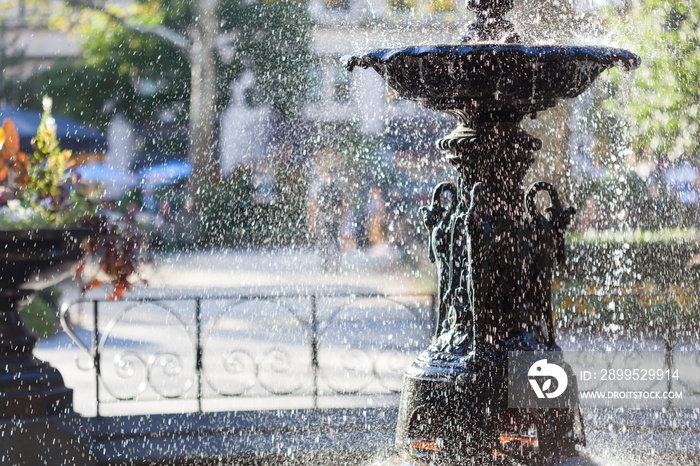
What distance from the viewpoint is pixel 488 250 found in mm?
3514

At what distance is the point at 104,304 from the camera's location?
41.0 feet

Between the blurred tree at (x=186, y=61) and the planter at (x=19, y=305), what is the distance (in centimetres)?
1698

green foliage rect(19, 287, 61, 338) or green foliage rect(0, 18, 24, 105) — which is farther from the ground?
green foliage rect(0, 18, 24, 105)

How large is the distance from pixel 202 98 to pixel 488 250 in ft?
72.0

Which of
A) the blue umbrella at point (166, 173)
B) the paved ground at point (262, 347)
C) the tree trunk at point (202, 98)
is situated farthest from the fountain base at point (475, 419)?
the blue umbrella at point (166, 173)

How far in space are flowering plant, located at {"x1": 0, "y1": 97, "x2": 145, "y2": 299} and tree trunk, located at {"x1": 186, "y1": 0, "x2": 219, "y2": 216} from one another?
60.6 feet

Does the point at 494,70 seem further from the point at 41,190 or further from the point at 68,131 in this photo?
the point at 68,131

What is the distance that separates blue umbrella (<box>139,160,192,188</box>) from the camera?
27.2m

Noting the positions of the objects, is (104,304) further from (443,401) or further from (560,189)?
(443,401)

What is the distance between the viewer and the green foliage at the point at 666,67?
11.1m

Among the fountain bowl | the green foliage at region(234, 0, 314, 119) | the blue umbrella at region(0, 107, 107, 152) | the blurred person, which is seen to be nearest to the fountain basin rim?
the fountain bowl

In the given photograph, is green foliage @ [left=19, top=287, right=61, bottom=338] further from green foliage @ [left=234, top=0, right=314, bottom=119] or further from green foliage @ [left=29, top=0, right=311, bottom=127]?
green foliage @ [left=29, top=0, right=311, bottom=127]

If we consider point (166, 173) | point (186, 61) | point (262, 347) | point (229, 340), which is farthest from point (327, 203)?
point (262, 347)

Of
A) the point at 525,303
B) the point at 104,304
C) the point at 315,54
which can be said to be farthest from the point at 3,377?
the point at 315,54
